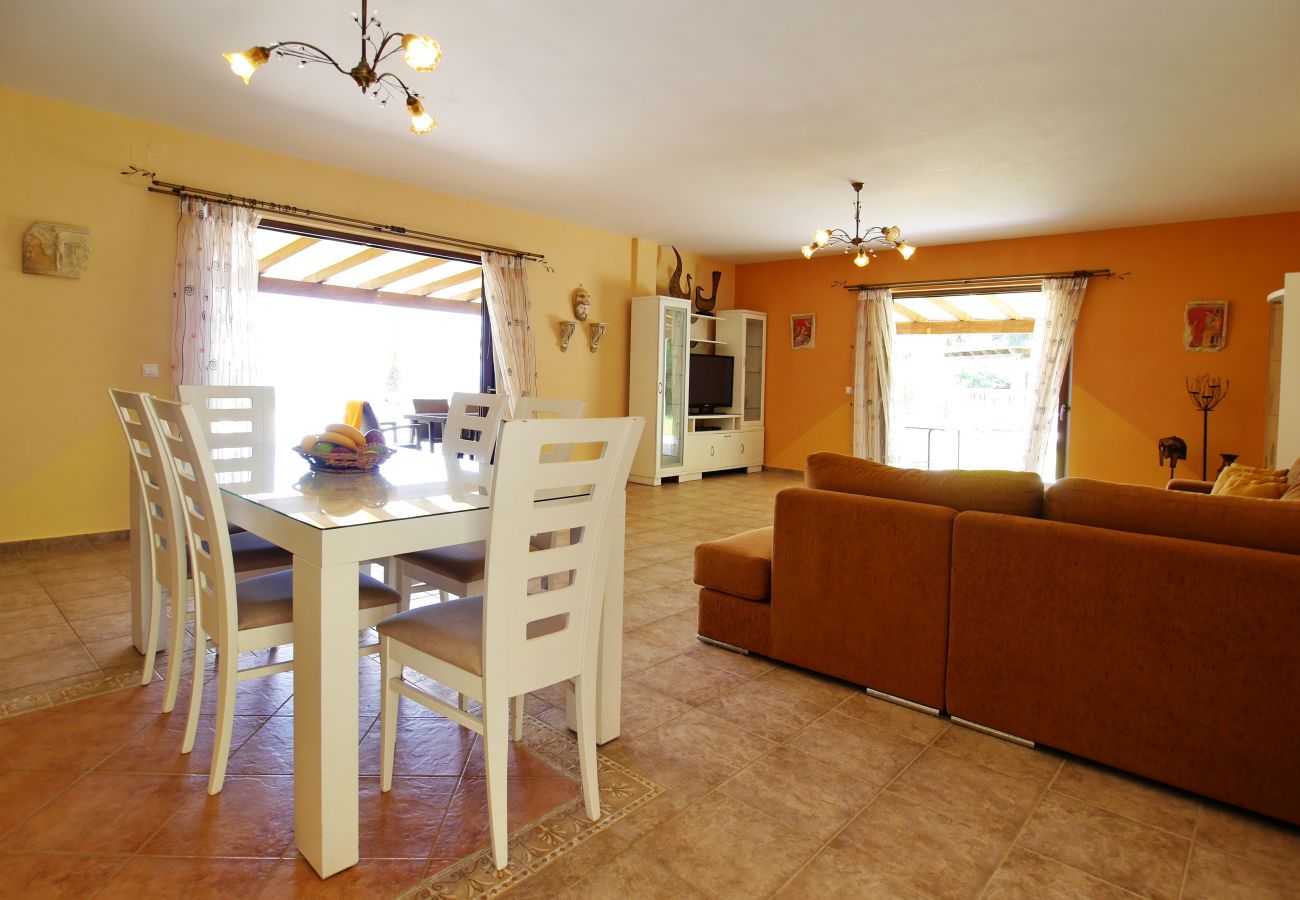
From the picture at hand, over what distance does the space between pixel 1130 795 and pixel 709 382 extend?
660 cm

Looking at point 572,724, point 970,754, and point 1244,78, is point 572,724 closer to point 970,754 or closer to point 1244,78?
point 970,754

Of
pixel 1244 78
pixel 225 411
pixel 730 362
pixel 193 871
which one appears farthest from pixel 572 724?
pixel 730 362

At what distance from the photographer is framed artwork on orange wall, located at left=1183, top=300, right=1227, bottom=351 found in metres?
5.94

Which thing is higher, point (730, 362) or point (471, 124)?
point (471, 124)

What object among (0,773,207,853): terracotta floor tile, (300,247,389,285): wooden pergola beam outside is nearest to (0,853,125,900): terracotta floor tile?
(0,773,207,853): terracotta floor tile

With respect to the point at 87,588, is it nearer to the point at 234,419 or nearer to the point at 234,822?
the point at 234,419

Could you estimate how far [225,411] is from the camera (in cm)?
293

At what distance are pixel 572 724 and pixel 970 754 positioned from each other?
4.03 ft

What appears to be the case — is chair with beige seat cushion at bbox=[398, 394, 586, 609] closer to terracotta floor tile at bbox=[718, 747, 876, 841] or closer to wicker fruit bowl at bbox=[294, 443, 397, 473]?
wicker fruit bowl at bbox=[294, 443, 397, 473]

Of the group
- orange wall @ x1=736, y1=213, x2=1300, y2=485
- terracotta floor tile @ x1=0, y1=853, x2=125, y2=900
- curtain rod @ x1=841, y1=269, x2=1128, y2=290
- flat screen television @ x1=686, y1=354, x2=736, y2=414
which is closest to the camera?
terracotta floor tile @ x1=0, y1=853, x2=125, y2=900

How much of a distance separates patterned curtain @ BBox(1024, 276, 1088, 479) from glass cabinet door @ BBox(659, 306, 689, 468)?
344 cm

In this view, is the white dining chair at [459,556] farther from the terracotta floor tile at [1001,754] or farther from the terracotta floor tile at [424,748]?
the terracotta floor tile at [1001,754]

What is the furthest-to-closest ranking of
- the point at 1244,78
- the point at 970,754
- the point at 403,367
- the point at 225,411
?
the point at 403,367, the point at 1244,78, the point at 225,411, the point at 970,754

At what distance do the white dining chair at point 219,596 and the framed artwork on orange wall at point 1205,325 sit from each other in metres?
6.88
